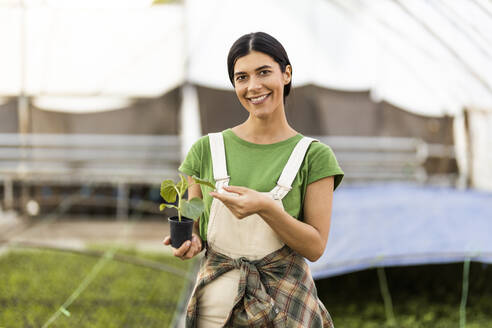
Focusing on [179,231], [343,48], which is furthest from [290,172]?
[343,48]

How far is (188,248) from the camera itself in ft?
3.67

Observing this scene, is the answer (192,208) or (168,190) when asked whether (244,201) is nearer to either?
(192,208)

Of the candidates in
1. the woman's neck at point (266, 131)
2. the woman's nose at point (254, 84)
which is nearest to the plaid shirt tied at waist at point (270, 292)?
the woman's neck at point (266, 131)

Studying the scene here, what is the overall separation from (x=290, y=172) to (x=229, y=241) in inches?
7.8

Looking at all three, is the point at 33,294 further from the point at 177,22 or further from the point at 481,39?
the point at 481,39

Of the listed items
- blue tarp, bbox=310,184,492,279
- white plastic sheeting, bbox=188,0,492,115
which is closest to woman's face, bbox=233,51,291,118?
blue tarp, bbox=310,184,492,279

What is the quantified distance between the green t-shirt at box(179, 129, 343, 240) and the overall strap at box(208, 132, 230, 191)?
1 cm

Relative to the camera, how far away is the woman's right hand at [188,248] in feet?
3.64

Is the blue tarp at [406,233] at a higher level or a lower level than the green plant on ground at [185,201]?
lower

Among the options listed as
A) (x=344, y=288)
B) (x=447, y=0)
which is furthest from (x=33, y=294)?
(x=447, y=0)

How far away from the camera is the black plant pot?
3.60 feet

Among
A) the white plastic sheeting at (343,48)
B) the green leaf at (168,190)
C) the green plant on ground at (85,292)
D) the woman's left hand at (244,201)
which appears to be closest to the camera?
the woman's left hand at (244,201)

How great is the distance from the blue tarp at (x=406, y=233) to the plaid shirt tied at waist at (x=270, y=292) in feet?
6.90

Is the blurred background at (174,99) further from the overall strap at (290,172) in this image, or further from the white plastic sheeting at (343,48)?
the overall strap at (290,172)
